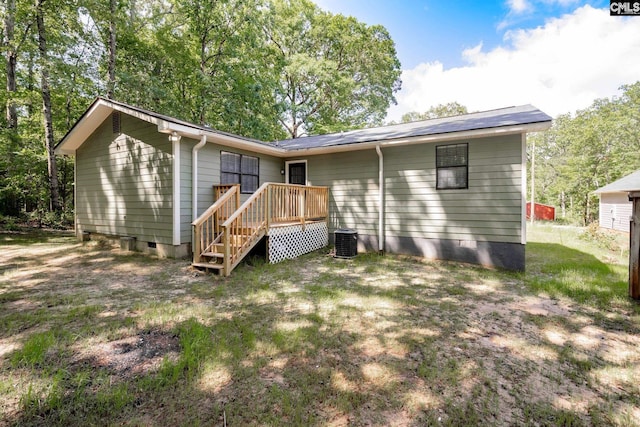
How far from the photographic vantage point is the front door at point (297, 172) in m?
8.91

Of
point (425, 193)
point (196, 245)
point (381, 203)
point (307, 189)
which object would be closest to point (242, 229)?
point (196, 245)

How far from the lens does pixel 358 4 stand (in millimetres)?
13898

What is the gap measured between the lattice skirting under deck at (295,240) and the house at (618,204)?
1414 centimetres

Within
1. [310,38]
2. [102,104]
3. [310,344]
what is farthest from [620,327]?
[310,38]

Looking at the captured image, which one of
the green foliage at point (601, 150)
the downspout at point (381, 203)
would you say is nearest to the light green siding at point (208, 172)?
the downspout at point (381, 203)

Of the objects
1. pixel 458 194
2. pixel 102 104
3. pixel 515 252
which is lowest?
pixel 515 252

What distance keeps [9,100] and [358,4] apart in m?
15.2

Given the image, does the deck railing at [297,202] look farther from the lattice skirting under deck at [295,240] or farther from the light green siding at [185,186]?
the light green siding at [185,186]

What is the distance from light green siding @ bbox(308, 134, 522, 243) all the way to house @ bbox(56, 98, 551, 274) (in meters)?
0.02

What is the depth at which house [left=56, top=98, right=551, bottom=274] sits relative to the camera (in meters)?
6.03

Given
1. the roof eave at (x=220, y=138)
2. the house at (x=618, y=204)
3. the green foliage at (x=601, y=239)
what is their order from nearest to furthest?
the roof eave at (x=220, y=138)
the green foliage at (x=601, y=239)
the house at (x=618, y=204)

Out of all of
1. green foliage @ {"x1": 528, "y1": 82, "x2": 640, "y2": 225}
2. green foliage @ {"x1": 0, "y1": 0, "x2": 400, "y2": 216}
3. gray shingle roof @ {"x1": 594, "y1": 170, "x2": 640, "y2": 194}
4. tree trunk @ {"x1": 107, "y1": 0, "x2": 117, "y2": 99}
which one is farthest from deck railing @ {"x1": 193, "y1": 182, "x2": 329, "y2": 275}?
green foliage @ {"x1": 528, "y1": 82, "x2": 640, "y2": 225}

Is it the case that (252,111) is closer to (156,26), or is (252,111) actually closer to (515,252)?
(156,26)

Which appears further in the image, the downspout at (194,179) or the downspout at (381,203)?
the downspout at (381,203)
